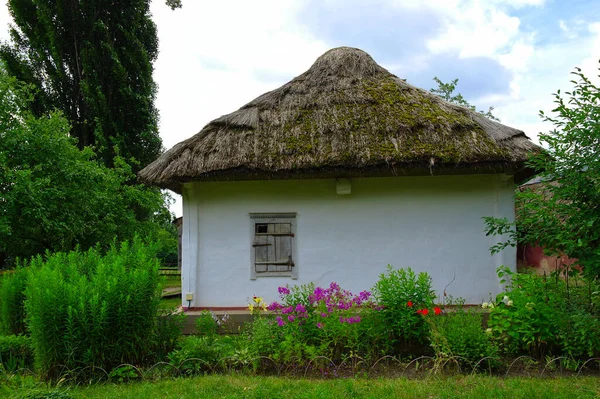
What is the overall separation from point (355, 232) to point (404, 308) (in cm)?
251

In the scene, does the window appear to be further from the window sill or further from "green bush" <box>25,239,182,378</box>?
"green bush" <box>25,239,182,378</box>

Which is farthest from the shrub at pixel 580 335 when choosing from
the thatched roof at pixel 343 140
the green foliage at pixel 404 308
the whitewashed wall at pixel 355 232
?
the thatched roof at pixel 343 140

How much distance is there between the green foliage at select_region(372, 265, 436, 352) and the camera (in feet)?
15.2

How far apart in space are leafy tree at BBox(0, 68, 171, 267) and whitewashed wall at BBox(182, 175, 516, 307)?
1714 millimetres

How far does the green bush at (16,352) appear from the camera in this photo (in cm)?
480

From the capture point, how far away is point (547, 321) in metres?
4.47

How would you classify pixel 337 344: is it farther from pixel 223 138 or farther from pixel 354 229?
pixel 223 138

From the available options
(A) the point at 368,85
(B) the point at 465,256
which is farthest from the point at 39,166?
(B) the point at 465,256

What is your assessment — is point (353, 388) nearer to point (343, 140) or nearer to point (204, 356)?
point (204, 356)

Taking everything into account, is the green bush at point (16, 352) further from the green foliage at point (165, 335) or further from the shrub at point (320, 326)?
the shrub at point (320, 326)

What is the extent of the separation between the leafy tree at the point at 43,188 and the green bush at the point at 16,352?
3.20 metres

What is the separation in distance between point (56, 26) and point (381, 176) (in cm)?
1424

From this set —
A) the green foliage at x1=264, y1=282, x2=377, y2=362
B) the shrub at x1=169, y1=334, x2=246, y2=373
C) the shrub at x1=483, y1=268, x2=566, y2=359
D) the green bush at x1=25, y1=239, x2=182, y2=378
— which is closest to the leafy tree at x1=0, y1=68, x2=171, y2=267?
the green bush at x1=25, y1=239, x2=182, y2=378

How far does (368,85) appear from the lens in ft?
26.4
